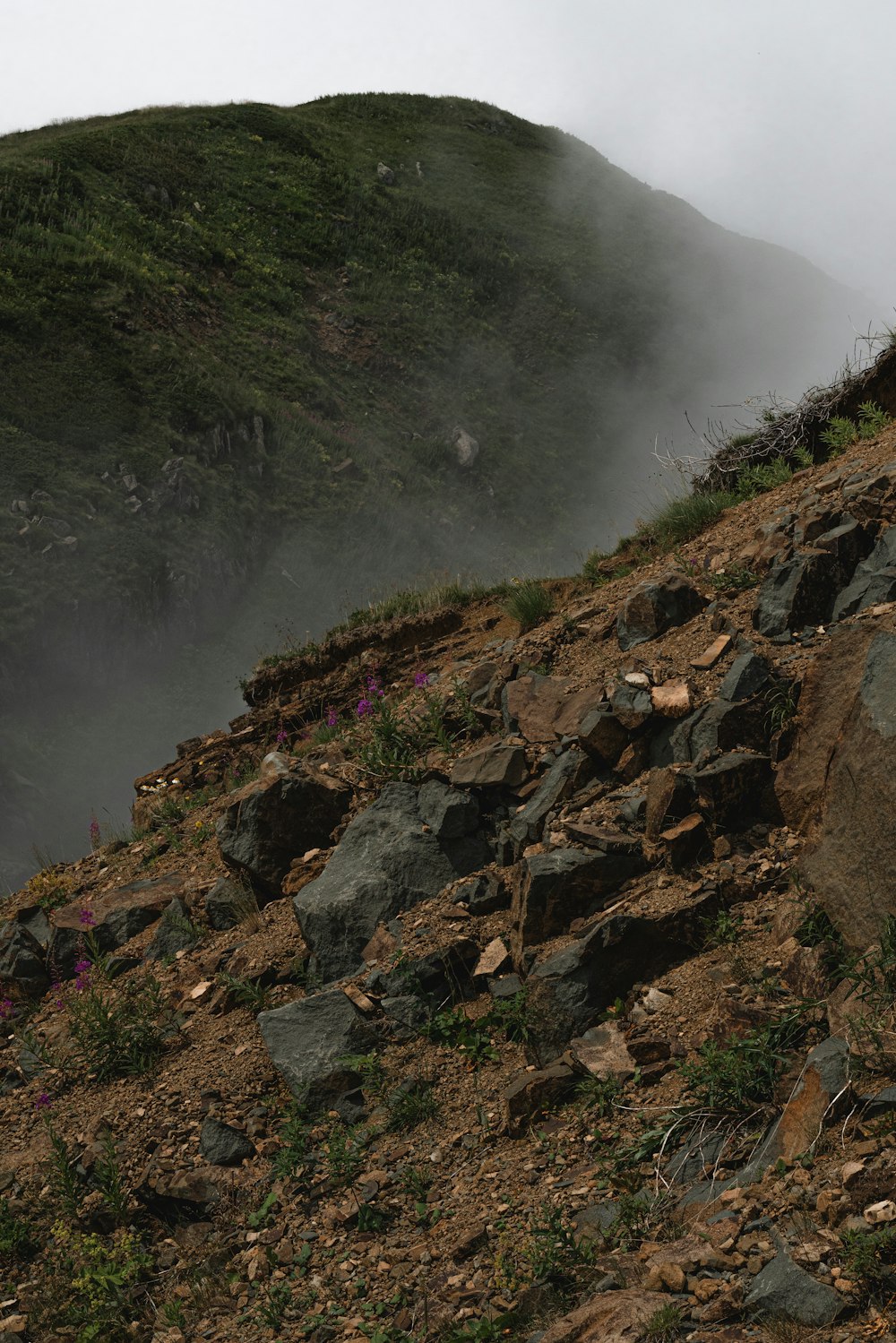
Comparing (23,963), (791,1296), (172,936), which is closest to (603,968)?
(791,1296)

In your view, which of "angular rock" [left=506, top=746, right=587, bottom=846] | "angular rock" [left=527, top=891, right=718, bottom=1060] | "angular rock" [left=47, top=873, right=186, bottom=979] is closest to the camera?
"angular rock" [left=527, top=891, right=718, bottom=1060]

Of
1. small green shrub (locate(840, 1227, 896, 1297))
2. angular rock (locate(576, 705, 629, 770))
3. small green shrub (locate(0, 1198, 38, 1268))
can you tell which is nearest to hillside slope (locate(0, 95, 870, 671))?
small green shrub (locate(0, 1198, 38, 1268))

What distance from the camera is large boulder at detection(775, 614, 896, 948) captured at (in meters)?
3.02

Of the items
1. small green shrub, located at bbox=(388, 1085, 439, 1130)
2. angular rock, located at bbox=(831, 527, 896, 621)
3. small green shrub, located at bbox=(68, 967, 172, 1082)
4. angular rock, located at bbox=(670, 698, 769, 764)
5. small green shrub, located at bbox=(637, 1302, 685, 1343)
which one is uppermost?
angular rock, located at bbox=(831, 527, 896, 621)

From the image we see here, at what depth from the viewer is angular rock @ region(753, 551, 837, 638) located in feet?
16.3

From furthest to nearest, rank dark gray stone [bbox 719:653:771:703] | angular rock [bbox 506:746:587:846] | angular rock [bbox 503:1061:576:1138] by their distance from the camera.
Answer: angular rock [bbox 506:746:587:846]
dark gray stone [bbox 719:653:771:703]
angular rock [bbox 503:1061:576:1138]

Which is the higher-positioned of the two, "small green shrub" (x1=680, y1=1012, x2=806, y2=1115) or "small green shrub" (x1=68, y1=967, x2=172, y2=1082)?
"small green shrub" (x1=68, y1=967, x2=172, y2=1082)

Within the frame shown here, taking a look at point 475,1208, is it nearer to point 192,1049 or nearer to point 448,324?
point 192,1049

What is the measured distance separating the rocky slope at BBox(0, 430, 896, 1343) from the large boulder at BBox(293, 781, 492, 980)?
0.06 ft

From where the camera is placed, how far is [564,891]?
402cm

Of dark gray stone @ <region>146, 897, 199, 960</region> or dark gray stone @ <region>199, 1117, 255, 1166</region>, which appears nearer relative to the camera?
dark gray stone @ <region>199, 1117, 255, 1166</region>

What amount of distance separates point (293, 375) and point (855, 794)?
2748 cm

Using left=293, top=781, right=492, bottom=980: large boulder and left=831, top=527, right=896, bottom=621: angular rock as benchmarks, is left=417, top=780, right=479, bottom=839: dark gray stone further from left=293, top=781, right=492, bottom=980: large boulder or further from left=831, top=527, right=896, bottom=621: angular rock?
left=831, top=527, right=896, bottom=621: angular rock

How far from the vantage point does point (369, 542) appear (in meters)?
24.4
